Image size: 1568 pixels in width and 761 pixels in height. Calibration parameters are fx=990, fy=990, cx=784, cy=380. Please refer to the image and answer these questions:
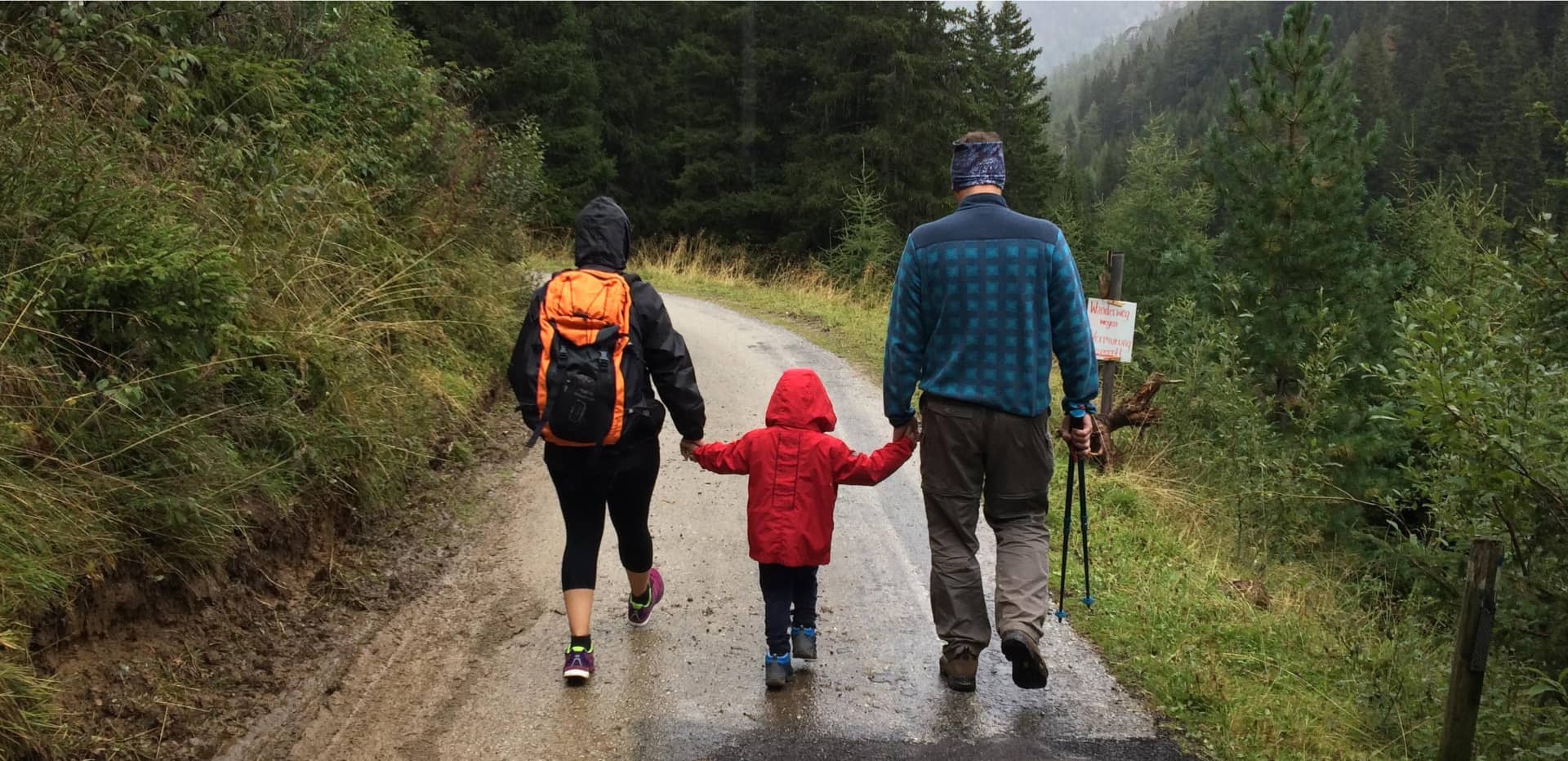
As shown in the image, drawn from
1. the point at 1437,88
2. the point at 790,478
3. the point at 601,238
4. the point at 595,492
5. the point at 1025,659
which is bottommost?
the point at 1025,659

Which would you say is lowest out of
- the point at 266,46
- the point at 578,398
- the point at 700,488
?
the point at 700,488

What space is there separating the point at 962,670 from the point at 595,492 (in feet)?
5.51

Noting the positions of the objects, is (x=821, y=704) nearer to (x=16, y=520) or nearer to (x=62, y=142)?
(x=16, y=520)

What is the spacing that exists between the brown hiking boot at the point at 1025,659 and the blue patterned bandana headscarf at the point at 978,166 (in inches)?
71.2

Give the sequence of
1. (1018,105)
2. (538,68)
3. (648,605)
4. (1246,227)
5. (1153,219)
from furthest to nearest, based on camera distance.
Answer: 1. (1018,105)
2. (1153,219)
3. (538,68)
4. (1246,227)
5. (648,605)

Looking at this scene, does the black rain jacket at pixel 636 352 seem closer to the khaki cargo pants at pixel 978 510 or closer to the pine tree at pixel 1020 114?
the khaki cargo pants at pixel 978 510

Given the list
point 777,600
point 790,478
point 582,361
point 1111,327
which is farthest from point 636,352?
point 1111,327

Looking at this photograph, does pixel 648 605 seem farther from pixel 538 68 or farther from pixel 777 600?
pixel 538 68

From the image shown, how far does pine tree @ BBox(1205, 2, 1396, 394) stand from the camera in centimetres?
1552

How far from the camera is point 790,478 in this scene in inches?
159

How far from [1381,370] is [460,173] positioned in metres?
8.56

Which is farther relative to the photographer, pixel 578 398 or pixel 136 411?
pixel 136 411

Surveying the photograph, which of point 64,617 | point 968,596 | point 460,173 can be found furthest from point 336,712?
point 460,173

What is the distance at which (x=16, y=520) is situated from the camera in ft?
11.2
